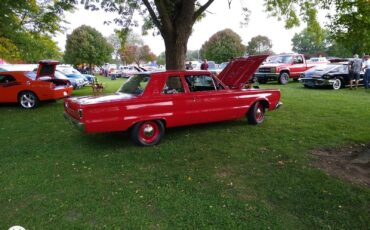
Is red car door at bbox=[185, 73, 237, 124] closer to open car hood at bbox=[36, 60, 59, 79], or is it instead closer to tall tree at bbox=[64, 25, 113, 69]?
open car hood at bbox=[36, 60, 59, 79]

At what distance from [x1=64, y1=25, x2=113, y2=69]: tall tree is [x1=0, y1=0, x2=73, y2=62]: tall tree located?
27.2 meters

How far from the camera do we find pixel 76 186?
15.3 ft

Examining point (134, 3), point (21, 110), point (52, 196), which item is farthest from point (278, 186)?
point (134, 3)

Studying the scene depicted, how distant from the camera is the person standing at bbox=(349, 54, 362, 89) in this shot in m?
16.1

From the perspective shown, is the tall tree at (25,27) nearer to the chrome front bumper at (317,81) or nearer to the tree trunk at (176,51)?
the tree trunk at (176,51)

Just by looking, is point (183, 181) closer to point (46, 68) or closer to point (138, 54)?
point (46, 68)

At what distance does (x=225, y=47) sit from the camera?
57.4 metres

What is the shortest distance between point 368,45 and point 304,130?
279 centimetres

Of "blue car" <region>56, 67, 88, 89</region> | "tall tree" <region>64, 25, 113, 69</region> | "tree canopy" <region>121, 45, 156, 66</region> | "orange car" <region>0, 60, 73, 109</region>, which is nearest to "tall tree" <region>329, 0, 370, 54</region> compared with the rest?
"orange car" <region>0, 60, 73, 109</region>

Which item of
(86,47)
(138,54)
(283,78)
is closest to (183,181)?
(283,78)

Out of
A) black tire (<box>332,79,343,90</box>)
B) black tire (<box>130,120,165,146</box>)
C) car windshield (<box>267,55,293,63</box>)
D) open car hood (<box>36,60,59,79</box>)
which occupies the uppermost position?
car windshield (<box>267,55,293,63</box>)

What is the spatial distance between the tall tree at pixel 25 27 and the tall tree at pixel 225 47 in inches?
1614

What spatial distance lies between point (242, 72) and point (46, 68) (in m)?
7.62

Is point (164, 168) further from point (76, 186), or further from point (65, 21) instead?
point (65, 21)
